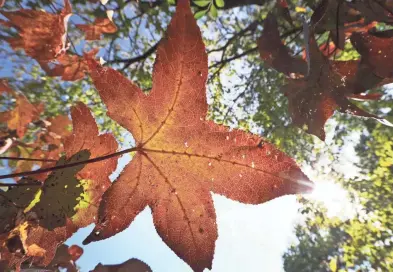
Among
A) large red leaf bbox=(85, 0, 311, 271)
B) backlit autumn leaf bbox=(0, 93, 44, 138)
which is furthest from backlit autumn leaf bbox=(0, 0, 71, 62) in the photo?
large red leaf bbox=(85, 0, 311, 271)

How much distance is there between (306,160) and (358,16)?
6129 millimetres

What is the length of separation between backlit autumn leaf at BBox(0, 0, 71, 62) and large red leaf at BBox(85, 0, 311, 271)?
808 millimetres

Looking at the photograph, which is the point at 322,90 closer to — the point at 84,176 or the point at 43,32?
the point at 84,176

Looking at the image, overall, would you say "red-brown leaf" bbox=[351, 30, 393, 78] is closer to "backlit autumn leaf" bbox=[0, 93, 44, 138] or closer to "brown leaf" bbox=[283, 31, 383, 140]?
"brown leaf" bbox=[283, 31, 383, 140]

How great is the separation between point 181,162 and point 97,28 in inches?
50.8

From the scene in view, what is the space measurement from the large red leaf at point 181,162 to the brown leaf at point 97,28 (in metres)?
1.17

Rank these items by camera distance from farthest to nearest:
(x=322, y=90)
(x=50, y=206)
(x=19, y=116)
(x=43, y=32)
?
(x=19, y=116), (x=43, y=32), (x=322, y=90), (x=50, y=206)

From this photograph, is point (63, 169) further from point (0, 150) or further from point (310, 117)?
point (0, 150)

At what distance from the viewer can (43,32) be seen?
4.08 feet

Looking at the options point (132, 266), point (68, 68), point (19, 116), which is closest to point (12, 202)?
point (132, 266)

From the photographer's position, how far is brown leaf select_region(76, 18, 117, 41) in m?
1.62

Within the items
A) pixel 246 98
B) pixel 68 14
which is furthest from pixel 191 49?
pixel 246 98

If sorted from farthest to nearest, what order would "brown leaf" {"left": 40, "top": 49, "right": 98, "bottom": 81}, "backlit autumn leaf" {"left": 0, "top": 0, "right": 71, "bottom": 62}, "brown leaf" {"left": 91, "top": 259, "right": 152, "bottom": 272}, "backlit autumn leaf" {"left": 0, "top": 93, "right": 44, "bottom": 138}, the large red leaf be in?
"backlit autumn leaf" {"left": 0, "top": 93, "right": 44, "bottom": 138} → "brown leaf" {"left": 40, "top": 49, "right": 98, "bottom": 81} → "backlit autumn leaf" {"left": 0, "top": 0, "right": 71, "bottom": 62} → "brown leaf" {"left": 91, "top": 259, "right": 152, "bottom": 272} → the large red leaf

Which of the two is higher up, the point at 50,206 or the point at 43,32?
the point at 43,32
